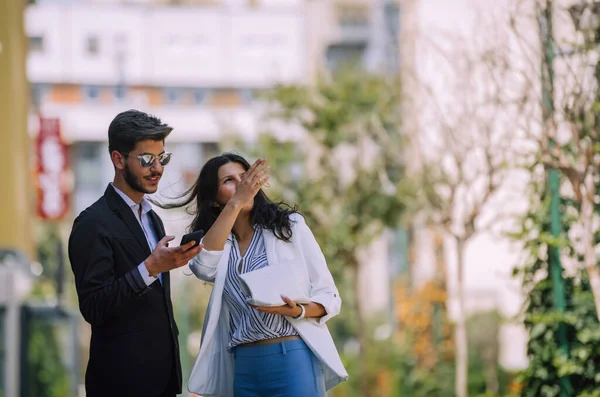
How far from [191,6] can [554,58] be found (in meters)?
65.8

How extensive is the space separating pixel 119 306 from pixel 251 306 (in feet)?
2.06

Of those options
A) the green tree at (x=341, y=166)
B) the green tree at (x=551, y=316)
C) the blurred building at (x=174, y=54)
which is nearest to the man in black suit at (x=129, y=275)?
the green tree at (x=551, y=316)

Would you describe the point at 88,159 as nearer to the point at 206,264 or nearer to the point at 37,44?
the point at 37,44

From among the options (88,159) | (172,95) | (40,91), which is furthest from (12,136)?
(88,159)

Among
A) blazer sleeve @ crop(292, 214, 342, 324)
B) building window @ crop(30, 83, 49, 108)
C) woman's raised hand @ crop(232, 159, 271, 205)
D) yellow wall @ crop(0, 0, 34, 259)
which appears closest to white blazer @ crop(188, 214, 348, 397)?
blazer sleeve @ crop(292, 214, 342, 324)

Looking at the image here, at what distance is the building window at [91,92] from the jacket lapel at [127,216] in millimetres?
70247

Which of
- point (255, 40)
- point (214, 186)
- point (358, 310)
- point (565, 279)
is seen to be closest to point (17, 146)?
point (358, 310)

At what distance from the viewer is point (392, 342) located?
21.2 metres

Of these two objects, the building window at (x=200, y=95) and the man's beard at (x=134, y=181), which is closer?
the man's beard at (x=134, y=181)

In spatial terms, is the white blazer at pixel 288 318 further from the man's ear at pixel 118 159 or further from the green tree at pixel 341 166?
the green tree at pixel 341 166

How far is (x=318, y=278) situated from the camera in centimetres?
474

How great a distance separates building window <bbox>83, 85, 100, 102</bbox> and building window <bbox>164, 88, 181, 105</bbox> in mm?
4657

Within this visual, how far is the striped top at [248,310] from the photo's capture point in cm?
464

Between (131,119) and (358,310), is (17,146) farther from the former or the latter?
(131,119)
